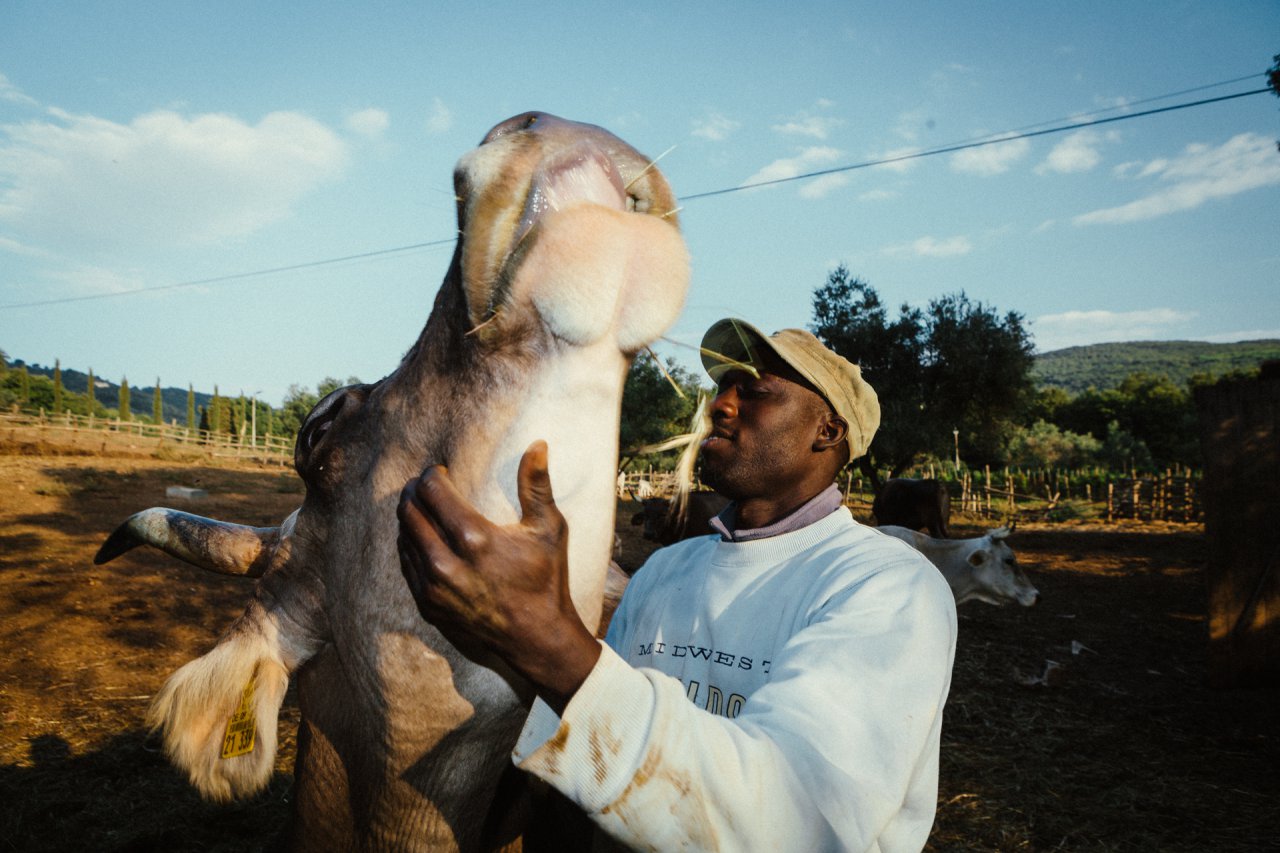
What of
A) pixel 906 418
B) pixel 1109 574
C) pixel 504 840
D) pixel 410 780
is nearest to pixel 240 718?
pixel 410 780

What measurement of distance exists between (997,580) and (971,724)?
15.3ft

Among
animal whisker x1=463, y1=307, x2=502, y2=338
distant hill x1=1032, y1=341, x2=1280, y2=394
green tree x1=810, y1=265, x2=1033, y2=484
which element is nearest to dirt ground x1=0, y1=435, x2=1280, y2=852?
animal whisker x1=463, y1=307, x2=502, y2=338

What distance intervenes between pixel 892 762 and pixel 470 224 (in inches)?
46.5

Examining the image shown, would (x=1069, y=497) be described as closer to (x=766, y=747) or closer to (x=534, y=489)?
(x=766, y=747)

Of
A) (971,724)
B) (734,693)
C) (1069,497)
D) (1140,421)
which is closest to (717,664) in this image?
(734,693)

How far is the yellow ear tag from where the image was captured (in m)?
1.81

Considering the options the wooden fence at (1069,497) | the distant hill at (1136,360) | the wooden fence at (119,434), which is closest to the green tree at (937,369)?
the wooden fence at (1069,497)

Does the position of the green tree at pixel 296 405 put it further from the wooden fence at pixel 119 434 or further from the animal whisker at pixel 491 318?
the animal whisker at pixel 491 318

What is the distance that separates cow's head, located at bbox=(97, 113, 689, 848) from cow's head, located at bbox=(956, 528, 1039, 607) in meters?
11.6

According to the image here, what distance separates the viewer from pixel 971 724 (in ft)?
24.7

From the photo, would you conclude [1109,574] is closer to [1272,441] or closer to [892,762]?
[1272,441]

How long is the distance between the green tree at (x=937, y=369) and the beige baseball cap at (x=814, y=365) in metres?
25.9

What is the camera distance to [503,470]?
1.27 meters

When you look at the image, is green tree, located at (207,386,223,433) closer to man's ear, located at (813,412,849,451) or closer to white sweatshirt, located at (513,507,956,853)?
→ man's ear, located at (813,412,849,451)
